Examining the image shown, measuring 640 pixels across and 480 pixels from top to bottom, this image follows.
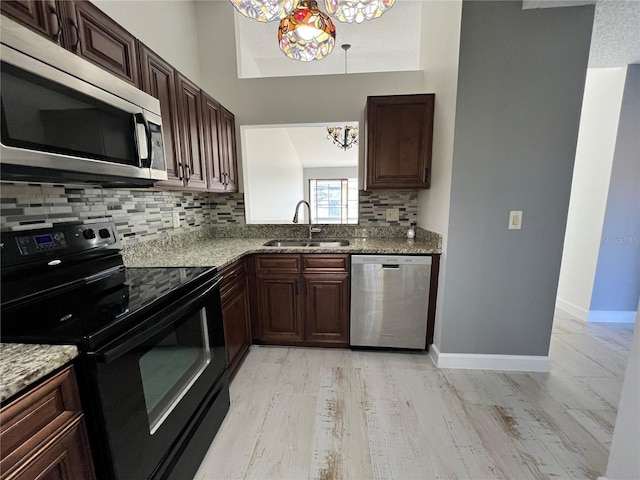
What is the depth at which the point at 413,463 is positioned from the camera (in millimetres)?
1321

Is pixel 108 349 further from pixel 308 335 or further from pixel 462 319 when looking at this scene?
pixel 462 319

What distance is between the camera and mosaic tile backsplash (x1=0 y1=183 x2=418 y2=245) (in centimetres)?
118

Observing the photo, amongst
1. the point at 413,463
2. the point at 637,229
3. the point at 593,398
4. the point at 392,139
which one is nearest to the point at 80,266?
the point at 413,463

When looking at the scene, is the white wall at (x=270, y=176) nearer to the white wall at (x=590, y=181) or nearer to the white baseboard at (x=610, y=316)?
the white wall at (x=590, y=181)

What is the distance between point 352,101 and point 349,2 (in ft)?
3.76

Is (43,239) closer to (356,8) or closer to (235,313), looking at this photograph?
(235,313)

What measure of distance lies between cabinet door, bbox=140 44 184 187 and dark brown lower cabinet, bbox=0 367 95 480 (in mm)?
1179

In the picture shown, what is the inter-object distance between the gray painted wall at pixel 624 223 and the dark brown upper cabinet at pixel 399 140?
6.13ft

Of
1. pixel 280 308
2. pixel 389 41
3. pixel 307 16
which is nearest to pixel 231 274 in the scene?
pixel 280 308

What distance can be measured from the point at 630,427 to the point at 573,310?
7.92 feet

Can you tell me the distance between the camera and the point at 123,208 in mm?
1728

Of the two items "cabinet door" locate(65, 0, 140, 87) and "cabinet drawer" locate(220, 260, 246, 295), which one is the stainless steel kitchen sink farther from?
"cabinet door" locate(65, 0, 140, 87)

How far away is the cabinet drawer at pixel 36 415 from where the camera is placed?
599 millimetres

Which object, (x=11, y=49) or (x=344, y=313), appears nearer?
(x=11, y=49)
